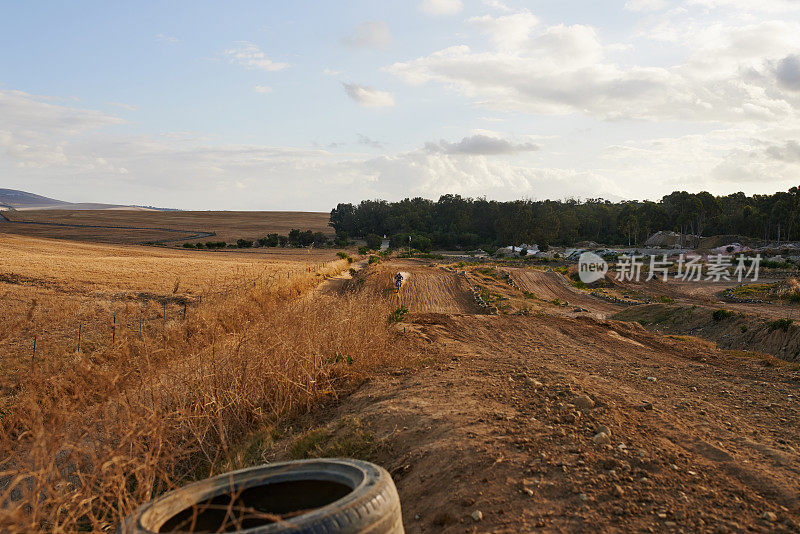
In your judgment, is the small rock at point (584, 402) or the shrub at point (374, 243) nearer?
the small rock at point (584, 402)

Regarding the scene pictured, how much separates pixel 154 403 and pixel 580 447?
4.58 m

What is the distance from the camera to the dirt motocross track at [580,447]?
416 centimetres

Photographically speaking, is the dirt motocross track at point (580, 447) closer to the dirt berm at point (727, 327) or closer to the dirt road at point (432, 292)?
the dirt berm at point (727, 327)

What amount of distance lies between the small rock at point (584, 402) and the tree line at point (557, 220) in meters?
84.5

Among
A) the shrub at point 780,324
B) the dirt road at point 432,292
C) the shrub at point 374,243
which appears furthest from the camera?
the shrub at point 374,243

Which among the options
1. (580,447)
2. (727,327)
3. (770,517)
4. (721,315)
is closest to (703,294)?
(721,315)

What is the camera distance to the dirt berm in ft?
62.2

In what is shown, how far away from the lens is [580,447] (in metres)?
5.24

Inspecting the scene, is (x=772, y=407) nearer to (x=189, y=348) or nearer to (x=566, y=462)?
(x=566, y=462)
